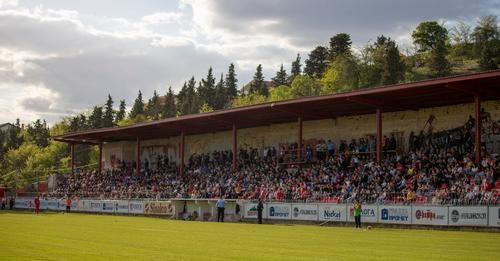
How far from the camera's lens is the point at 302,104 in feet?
130

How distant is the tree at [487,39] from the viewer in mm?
88500

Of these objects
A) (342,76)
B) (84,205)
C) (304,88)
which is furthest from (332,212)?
(304,88)

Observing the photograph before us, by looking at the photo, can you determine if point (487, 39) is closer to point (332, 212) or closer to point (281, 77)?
point (281, 77)

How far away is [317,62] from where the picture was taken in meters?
132

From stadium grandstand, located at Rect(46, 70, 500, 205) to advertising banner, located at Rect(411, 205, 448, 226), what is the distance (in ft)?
1.83

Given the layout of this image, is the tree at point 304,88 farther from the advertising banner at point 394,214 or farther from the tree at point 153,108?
the advertising banner at point 394,214

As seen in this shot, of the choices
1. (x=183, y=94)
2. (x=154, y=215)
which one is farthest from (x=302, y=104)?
(x=183, y=94)

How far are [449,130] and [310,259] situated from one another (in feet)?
87.7

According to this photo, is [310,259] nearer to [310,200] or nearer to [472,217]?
[472,217]

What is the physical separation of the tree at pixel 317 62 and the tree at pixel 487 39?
96.5 feet

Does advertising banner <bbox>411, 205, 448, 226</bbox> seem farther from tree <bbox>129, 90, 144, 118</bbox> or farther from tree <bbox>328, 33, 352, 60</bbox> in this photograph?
tree <bbox>129, 90, 144, 118</bbox>

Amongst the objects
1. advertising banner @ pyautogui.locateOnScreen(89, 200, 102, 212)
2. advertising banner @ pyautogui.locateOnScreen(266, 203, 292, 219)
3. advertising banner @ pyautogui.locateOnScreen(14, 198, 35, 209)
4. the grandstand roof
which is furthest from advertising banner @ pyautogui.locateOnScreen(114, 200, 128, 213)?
advertising banner @ pyautogui.locateOnScreen(266, 203, 292, 219)

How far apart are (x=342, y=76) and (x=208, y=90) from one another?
38.6 meters

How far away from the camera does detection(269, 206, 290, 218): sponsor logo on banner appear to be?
3472cm
